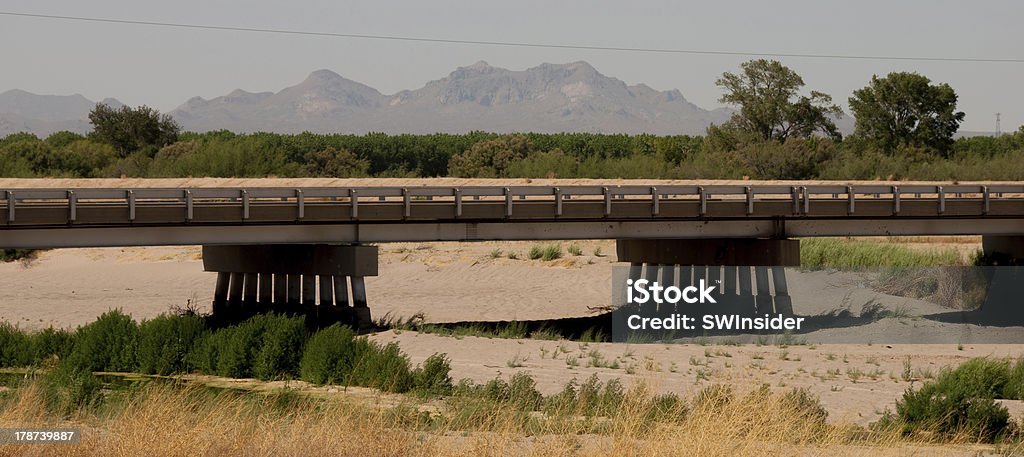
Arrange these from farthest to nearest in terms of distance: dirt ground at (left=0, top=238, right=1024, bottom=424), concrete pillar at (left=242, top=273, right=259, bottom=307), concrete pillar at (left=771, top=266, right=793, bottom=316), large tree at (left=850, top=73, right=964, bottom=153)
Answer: large tree at (left=850, top=73, right=964, bottom=153)
concrete pillar at (left=771, top=266, right=793, bottom=316)
concrete pillar at (left=242, top=273, right=259, bottom=307)
dirt ground at (left=0, top=238, right=1024, bottom=424)

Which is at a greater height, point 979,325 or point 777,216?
point 777,216

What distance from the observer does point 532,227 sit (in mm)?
→ 37156

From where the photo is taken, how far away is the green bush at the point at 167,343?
28469mm

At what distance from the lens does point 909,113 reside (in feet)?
364

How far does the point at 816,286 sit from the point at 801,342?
9.74 m

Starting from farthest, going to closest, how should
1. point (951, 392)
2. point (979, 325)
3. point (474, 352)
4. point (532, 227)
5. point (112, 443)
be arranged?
point (979, 325) < point (532, 227) < point (474, 352) < point (951, 392) < point (112, 443)

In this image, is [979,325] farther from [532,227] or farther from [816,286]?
[532,227]

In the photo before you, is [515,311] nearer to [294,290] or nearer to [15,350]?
[294,290]

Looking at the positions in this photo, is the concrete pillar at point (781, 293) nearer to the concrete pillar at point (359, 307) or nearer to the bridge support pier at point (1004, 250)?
the bridge support pier at point (1004, 250)

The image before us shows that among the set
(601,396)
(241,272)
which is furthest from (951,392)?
(241,272)

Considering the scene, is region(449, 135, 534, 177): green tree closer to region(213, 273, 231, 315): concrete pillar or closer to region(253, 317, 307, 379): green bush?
region(213, 273, 231, 315): concrete pillar

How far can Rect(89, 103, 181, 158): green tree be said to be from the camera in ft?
413

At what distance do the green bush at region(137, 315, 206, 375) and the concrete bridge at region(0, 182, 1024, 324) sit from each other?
12.3 feet

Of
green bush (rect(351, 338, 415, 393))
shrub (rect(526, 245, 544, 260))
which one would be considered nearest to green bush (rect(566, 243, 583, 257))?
shrub (rect(526, 245, 544, 260))
